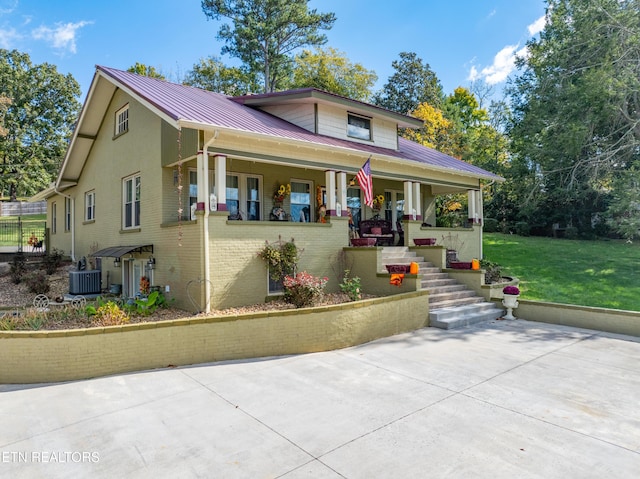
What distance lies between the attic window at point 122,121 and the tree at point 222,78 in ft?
65.9

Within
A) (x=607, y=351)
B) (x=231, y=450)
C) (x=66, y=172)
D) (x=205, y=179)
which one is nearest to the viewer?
(x=231, y=450)

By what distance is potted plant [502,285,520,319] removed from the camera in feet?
33.0

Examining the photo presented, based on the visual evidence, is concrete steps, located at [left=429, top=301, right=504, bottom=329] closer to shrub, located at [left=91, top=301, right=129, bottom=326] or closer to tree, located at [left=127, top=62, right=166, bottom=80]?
shrub, located at [left=91, top=301, right=129, bottom=326]

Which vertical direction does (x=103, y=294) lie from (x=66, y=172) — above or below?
below

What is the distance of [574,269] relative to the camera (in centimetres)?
1514

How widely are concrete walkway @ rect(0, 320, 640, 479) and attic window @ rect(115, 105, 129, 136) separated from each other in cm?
878

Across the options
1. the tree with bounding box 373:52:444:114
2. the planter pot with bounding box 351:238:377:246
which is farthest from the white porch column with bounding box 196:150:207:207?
the tree with bounding box 373:52:444:114

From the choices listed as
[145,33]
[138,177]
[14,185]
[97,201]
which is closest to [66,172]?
[97,201]

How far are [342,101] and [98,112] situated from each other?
325 inches

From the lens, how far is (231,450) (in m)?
3.77

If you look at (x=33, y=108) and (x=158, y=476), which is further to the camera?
(x=33, y=108)

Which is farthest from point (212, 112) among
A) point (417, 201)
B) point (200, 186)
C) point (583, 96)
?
point (583, 96)

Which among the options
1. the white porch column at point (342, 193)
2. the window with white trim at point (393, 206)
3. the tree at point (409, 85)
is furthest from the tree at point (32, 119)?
the white porch column at point (342, 193)

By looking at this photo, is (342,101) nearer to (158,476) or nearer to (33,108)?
(158,476)
